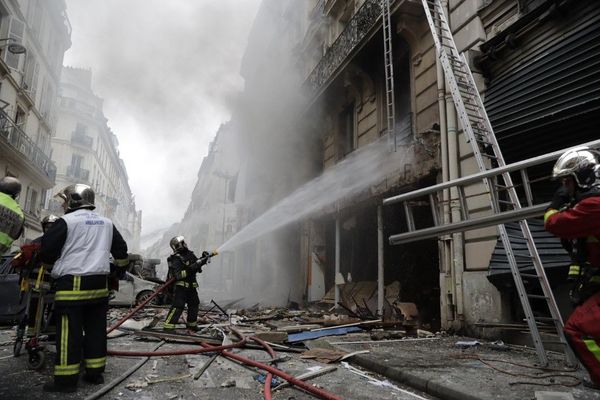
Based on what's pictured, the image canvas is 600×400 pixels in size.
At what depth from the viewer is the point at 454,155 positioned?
260 inches

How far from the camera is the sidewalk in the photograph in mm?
3041

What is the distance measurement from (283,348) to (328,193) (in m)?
6.25

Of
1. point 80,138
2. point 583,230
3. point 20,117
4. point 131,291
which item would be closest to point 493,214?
point 583,230

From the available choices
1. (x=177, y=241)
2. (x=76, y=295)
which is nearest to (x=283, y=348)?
(x=76, y=295)

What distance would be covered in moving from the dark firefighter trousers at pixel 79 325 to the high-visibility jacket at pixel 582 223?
3.57 meters

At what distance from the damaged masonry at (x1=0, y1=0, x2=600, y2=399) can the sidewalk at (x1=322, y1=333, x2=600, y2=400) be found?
22mm

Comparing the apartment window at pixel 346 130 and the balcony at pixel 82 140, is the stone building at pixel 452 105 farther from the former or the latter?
the balcony at pixel 82 140

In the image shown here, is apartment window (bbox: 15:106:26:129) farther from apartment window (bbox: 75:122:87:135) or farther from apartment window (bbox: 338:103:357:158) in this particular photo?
apartment window (bbox: 75:122:87:135)

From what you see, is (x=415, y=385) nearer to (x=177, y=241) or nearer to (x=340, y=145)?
(x=177, y=241)

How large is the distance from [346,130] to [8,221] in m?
10.2

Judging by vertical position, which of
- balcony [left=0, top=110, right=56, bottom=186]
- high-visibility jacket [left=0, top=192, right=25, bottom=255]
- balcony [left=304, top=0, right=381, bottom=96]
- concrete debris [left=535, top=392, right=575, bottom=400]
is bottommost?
concrete debris [left=535, top=392, right=575, bottom=400]

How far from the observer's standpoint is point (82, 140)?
37.0 metres

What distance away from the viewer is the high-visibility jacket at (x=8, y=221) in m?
3.01

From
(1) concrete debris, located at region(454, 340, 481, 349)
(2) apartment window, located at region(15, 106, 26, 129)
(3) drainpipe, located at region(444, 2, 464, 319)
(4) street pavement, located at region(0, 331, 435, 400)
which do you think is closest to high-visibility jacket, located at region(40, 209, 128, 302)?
(4) street pavement, located at region(0, 331, 435, 400)
